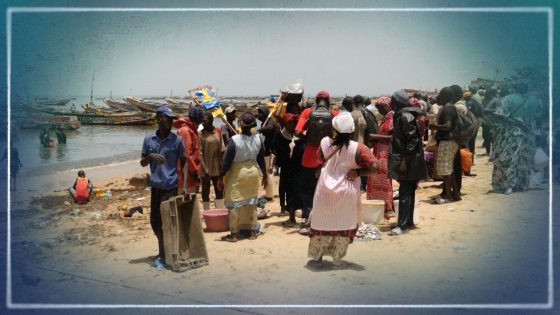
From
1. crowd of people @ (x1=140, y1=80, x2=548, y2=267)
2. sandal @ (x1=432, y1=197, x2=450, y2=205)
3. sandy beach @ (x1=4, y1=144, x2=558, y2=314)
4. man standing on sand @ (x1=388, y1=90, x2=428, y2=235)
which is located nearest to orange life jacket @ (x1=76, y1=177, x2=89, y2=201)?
sandy beach @ (x1=4, y1=144, x2=558, y2=314)

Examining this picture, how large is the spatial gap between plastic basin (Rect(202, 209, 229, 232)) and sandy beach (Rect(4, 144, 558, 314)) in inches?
10.0

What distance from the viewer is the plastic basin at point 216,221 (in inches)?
276

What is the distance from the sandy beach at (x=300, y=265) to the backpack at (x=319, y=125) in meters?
1.20

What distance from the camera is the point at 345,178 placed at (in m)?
5.20

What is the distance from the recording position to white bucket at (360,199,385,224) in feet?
22.5

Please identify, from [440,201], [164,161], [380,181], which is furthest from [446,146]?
[164,161]

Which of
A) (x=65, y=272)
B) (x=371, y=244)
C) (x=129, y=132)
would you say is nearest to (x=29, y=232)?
(x=65, y=272)

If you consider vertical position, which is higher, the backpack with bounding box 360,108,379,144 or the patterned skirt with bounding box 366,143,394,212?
the backpack with bounding box 360,108,379,144

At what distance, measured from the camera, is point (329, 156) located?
17.0 ft

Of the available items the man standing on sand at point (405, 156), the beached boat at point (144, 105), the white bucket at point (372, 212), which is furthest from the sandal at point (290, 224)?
the beached boat at point (144, 105)

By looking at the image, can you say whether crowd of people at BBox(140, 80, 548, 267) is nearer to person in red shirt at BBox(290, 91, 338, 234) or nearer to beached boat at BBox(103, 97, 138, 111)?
person in red shirt at BBox(290, 91, 338, 234)

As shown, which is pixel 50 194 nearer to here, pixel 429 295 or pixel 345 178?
pixel 345 178

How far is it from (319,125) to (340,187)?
1.41 meters

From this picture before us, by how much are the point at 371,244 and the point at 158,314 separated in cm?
269
